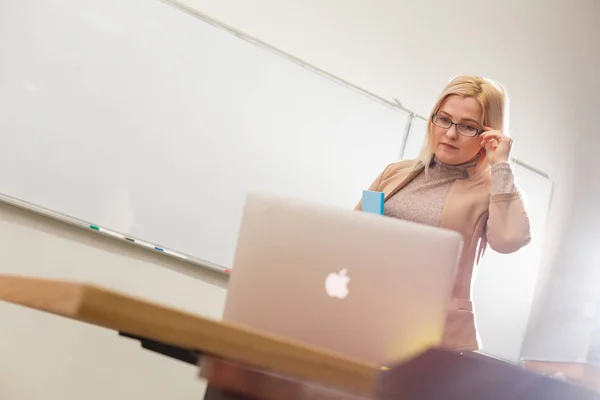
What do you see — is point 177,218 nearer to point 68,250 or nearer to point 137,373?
point 68,250

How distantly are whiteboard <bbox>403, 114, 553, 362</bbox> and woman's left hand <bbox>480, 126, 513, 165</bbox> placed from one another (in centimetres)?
90

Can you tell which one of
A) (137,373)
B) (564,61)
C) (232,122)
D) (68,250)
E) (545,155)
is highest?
(564,61)

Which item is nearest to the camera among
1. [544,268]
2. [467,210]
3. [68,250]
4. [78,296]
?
[78,296]

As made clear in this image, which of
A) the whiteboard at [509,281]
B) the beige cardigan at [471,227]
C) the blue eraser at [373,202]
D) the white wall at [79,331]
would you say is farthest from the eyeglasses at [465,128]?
the white wall at [79,331]

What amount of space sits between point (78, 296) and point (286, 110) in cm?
172

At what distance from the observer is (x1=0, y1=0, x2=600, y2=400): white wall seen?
1.76 m

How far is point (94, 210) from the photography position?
1825 millimetres

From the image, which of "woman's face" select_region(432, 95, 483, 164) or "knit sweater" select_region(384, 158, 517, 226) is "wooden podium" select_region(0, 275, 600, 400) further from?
"woman's face" select_region(432, 95, 483, 164)

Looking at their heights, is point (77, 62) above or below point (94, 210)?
above

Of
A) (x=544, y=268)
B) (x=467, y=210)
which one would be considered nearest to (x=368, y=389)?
(x=467, y=210)

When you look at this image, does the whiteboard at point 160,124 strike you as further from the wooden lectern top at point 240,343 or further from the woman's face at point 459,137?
the wooden lectern top at point 240,343

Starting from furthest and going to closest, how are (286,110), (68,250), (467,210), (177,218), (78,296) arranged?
(286,110) → (177,218) → (68,250) → (467,210) → (78,296)

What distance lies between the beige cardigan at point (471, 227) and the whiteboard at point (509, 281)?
91 cm

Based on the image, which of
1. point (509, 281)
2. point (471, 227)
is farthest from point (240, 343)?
point (509, 281)
